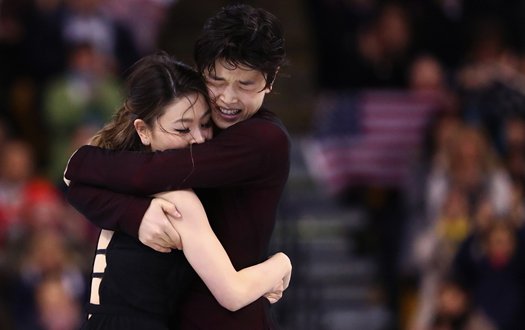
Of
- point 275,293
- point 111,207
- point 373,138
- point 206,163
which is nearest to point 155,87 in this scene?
point 206,163

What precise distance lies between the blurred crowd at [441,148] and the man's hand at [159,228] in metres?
4.33

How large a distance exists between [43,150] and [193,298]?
5865 millimetres

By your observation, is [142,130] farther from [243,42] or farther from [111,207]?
[243,42]

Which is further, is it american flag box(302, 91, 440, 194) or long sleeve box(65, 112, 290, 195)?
american flag box(302, 91, 440, 194)

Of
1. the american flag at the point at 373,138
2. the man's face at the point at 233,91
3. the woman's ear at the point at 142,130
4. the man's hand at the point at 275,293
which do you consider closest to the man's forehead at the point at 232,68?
the man's face at the point at 233,91

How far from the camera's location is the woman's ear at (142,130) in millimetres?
3832

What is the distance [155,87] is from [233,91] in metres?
0.22

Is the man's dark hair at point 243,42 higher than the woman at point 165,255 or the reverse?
higher

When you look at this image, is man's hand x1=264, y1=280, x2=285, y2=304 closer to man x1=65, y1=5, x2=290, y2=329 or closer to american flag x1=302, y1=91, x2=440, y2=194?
man x1=65, y1=5, x2=290, y2=329

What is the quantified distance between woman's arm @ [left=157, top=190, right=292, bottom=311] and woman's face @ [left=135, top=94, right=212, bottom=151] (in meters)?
0.15

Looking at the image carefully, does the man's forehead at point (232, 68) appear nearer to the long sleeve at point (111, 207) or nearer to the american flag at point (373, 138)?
the long sleeve at point (111, 207)

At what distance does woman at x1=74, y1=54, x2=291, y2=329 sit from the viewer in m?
3.74

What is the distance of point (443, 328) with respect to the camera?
308 inches

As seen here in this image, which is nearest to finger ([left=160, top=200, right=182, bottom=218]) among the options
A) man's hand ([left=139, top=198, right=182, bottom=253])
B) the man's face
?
man's hand ([left=139, top=198, right=182, bottom=253])
